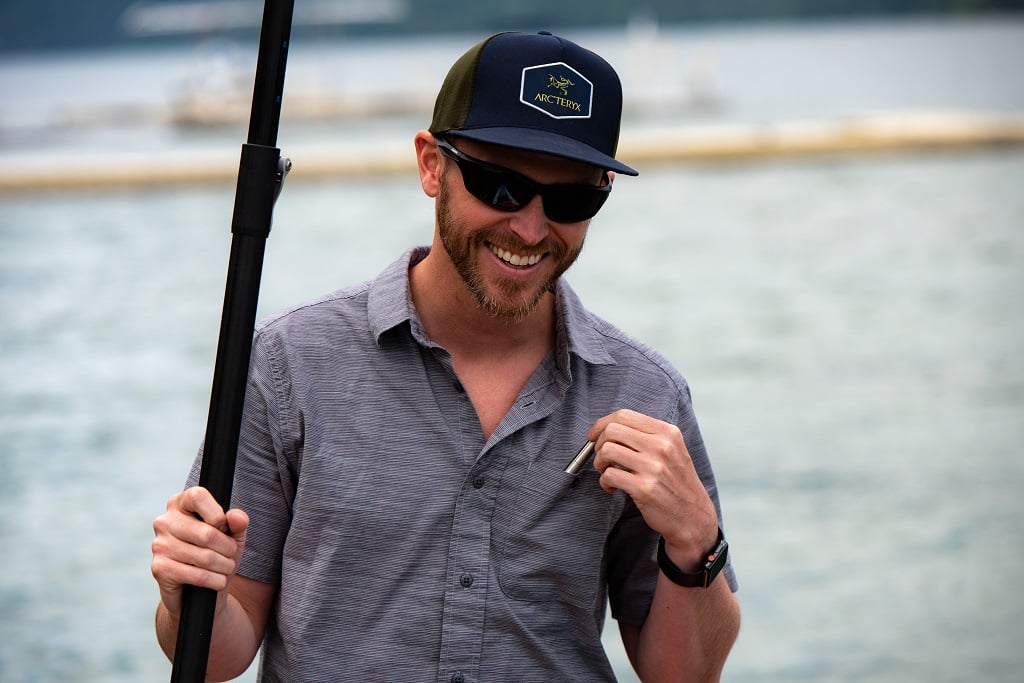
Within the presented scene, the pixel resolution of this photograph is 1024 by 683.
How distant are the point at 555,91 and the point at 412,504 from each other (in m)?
0.47

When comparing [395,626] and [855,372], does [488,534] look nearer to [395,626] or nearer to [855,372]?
[395,626]

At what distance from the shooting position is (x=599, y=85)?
4.99ft

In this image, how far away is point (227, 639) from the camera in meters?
1.51

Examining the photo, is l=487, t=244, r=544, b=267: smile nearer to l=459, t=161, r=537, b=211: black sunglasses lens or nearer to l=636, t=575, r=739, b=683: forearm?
l=459, t=161, r=537, b=211: black sunglasses lens

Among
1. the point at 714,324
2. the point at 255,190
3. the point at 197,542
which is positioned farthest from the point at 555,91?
the point at 714,324

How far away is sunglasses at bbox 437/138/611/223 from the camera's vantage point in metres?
1.50

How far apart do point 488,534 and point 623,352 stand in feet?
0.91

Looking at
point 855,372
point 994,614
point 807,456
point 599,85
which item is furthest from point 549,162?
point 855,372

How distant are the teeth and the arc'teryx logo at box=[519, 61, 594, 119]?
0.16 meters

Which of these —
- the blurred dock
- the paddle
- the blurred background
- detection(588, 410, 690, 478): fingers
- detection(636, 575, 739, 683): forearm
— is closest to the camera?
the paddle

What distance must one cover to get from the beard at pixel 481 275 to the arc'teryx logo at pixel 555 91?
0.14m

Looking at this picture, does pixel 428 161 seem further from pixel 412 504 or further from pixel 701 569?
pixel 701 569

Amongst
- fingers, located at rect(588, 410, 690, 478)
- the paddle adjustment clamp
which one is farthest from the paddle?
fingers, located at rect(588, 410, 690, 478)

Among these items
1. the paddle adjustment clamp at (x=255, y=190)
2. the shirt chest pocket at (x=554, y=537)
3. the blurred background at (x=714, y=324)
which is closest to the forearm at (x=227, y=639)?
the shirt chest pocket at (x=554, y=537)
